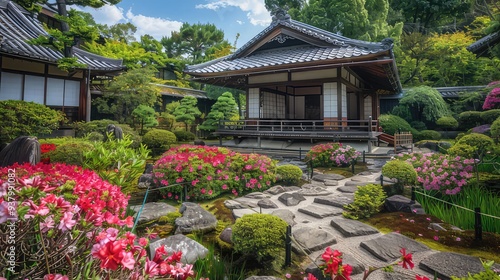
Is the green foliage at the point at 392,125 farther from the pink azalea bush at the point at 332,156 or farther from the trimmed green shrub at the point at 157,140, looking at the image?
the trimmed green shrub at the point at 157,140

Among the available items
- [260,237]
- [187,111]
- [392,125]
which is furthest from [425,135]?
[260,237]

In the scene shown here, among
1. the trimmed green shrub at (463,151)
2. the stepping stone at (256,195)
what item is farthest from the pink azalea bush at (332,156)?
the stepping stone at (256,195)

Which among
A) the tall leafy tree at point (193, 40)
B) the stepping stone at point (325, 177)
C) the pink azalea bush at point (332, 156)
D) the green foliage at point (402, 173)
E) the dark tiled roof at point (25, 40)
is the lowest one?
the stepping stone at point (325, 177)

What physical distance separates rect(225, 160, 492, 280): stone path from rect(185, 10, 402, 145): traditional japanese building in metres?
6.38

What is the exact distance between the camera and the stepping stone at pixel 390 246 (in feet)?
10.7

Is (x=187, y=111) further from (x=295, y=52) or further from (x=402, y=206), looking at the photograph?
(x=402, y=206)

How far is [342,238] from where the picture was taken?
3787 millimetres

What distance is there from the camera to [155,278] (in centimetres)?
172

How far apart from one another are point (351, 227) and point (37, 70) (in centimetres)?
1515

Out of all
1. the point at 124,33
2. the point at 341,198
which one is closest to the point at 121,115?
the point at 341,198

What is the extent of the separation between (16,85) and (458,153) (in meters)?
16.6

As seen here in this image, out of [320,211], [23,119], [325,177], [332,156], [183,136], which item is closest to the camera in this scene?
[320,211]

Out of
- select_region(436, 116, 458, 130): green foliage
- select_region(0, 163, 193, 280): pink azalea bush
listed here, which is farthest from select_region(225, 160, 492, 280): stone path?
select_region(436, 116, 458, 130): green foliage

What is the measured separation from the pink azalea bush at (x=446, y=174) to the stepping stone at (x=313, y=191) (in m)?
1.98
